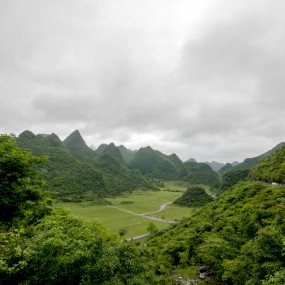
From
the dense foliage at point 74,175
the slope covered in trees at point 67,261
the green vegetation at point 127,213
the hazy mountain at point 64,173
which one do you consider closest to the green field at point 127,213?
the green vegetation at point 127,213

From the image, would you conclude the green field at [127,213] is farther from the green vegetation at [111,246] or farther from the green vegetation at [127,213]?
the green vegetation at [111,246]

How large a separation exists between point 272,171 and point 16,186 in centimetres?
4028

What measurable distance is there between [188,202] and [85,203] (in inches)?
1568

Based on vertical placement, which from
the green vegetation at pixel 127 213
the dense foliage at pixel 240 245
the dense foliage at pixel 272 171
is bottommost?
the green vegetation at pixel 127 213

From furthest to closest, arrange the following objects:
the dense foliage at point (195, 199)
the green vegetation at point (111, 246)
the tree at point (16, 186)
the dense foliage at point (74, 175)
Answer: the dense foliage at point (74, 175) < the dense foliage at point (195, 199) < the tree at point (16, 186) < the green vegetation at point (111, 246)

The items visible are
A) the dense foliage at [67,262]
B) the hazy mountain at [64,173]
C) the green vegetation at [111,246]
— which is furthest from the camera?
the hazy mountain at [64,173]

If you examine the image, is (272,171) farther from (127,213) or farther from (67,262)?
(127,213)

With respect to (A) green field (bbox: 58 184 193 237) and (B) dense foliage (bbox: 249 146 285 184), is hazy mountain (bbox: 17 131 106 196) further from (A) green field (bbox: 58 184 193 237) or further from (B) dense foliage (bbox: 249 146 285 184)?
(B) dense foliage (bbox: 249 146 285 184)

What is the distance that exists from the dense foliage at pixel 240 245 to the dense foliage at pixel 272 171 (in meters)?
3.01

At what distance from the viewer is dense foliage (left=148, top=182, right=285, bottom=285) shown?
13.8m

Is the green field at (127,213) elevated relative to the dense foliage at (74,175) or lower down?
lower down

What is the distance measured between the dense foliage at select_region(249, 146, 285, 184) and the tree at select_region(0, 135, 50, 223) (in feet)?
112

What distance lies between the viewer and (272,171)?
142 feet

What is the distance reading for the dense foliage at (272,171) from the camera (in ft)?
127
